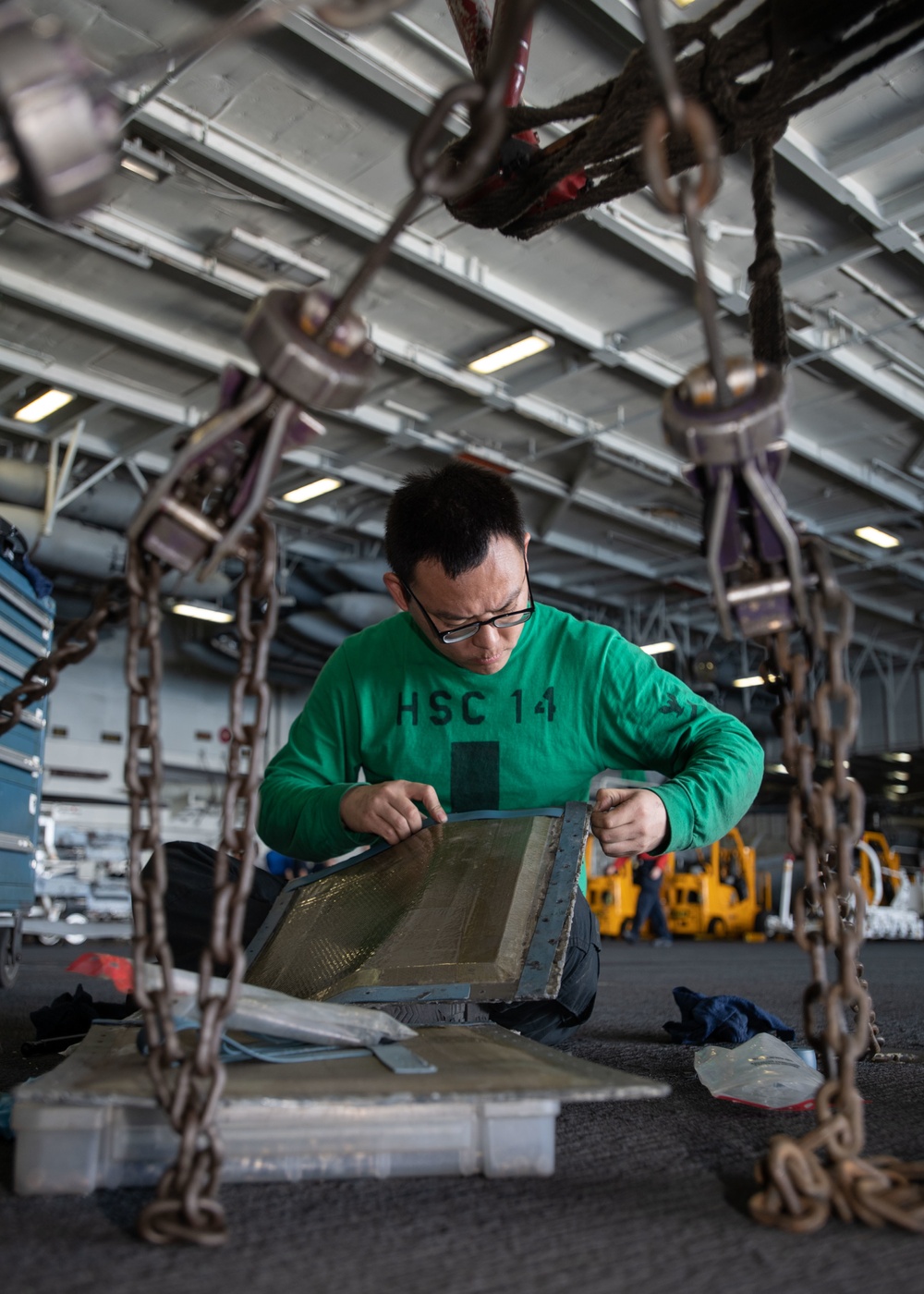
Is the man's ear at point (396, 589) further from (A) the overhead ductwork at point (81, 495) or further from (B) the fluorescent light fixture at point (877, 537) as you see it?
(B) the fluorescent light fixture at point (877, 537)

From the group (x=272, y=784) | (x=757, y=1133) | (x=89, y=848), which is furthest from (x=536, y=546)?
(x=757, y=1133)

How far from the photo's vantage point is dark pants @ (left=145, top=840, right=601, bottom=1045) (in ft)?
6.89

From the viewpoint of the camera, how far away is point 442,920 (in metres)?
Answer: 1.83

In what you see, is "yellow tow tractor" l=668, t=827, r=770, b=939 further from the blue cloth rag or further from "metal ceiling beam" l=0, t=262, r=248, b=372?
the blue cloth rag

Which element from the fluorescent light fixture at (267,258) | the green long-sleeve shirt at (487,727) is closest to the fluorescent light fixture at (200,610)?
the fluorescent light fixture at (267,258)

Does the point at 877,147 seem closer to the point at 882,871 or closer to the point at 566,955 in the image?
the point at 566,955

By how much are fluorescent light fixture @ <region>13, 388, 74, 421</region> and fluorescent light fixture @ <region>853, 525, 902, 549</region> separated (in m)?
8.60

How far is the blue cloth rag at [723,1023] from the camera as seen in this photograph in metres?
2.38

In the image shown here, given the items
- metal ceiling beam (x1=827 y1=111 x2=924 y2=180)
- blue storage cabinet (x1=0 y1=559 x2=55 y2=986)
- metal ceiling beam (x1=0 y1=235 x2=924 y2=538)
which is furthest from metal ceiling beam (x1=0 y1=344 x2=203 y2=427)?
metal ceiling beam (x1=827 y1=111 x2=924 y2=180)

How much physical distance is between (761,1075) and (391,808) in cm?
82

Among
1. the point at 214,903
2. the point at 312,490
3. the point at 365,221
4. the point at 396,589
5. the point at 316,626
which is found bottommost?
the point at 214,903

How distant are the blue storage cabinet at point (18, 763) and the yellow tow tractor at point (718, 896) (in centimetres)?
1114

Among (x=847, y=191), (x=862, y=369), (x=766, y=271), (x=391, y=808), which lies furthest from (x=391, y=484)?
(x=766, y=271)

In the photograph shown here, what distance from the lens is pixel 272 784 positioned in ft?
7.77
